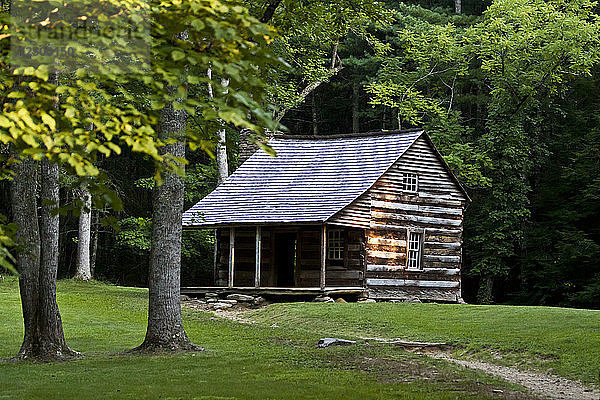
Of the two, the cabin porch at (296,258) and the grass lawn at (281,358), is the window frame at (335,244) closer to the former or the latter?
the cabin porch at (296,258)

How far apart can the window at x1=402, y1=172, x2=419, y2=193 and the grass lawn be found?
21.2 feet

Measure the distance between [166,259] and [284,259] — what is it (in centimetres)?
1597

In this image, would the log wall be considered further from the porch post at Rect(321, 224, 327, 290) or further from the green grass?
the green grass

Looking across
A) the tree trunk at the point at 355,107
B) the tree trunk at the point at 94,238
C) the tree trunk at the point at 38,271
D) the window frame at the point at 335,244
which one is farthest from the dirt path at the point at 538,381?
the tree trunk at the point at 355,107

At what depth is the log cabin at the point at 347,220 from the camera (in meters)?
28.5

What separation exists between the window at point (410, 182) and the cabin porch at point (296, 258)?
2677 mm

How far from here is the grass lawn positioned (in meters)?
11.6

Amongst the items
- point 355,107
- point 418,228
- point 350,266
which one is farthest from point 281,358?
point 355,107

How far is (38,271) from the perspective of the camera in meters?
15.1

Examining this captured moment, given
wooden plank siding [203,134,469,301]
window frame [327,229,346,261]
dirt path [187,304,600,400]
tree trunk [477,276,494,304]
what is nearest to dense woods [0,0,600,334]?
tree trunk [477,276,494,304]

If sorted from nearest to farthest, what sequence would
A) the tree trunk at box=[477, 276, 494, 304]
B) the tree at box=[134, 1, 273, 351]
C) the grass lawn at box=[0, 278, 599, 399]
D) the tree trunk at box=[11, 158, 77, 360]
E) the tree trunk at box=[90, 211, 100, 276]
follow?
the tree at box=[134, 1, 273, 351] → the grass lawn at box=[0, 278, 599, 399] → the tree trunk at box=[11, 158, 77, 360] → the tree trunk at box=[477, 276, 494, 304] → the tree trunk at box=[90, 211, 100, 276]

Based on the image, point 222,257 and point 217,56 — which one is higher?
point 217,56

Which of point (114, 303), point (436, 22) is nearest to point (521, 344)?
point (114, 303)

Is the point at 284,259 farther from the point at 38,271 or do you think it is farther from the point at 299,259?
the point at 38,271
